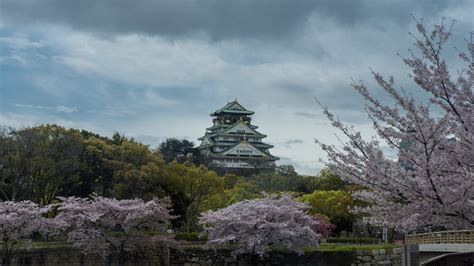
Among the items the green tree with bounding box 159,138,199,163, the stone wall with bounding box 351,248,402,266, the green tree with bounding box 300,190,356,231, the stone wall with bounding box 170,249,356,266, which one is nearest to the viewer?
the stone wall with bounding box 351,248,402,266

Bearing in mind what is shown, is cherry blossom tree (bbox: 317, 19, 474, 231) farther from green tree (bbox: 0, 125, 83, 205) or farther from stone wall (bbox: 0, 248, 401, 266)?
green tree (bbox: 0, 125, 83, 205)

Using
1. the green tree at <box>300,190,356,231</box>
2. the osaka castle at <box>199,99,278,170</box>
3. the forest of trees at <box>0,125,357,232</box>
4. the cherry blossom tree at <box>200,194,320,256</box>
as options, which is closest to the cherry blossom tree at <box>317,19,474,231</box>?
the cherry blossom tree at <box>200,194,320,256</box>

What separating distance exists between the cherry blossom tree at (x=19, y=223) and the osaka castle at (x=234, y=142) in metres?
48.8

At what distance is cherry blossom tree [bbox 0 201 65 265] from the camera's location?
22.2m

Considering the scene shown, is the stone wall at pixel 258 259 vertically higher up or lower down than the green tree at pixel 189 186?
lower down

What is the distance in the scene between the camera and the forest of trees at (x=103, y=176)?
105 ft

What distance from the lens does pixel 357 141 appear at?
7.05 meters

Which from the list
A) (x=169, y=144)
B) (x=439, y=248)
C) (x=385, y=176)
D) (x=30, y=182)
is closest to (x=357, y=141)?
(x=385, y=176)

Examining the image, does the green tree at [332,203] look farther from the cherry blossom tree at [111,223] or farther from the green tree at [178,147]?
the green tree at [178,147]

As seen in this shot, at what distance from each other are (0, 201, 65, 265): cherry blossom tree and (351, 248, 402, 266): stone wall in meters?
11.5

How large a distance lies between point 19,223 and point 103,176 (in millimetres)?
14004

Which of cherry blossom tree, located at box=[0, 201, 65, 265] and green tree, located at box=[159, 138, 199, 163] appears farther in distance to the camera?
green tree, located at box=[159, 138, 199, 163]

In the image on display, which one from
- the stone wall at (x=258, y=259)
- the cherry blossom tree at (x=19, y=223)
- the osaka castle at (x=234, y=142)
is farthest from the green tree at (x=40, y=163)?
the osaka castle at (x=234, y=142)

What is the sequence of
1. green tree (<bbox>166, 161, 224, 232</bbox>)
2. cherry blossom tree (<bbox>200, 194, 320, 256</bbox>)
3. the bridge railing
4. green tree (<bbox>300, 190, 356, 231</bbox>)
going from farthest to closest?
green tree (<bbox>300, 190, 356, 231</bbox>) < green tree (<bbox>166, 161, 224, 232</bbox>) < the bridge railing < cherry blossom tree (<bbox>200, 194, 320, 256</bbox>)
